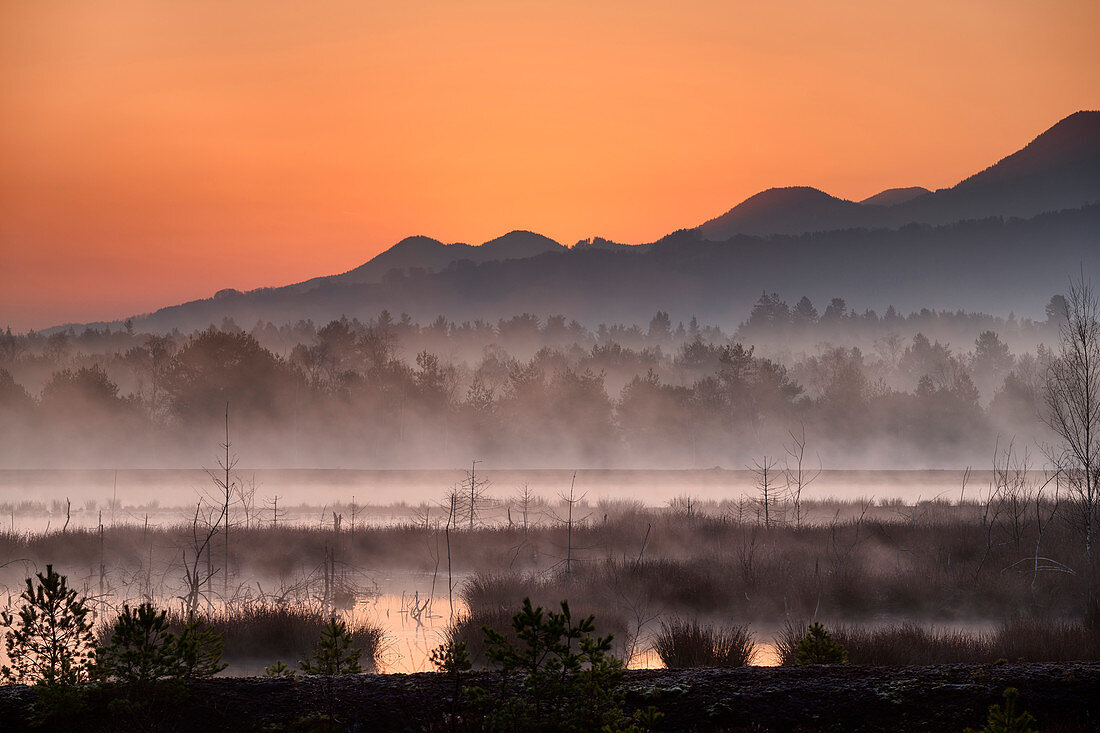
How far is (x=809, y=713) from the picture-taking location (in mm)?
7086

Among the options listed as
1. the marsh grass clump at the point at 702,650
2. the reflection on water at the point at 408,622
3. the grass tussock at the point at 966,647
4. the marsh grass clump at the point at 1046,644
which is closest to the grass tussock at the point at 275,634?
the reflection on water at the point at 408,622

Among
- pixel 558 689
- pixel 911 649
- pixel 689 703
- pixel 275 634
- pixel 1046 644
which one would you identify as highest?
pixel 558 689

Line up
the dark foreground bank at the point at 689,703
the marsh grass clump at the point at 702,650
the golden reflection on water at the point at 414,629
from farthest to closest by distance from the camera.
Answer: the golden reflection on water at the point at 414,629, the marsh grass clump at the point at 702,650, the dark foreground bank at the point at 689,703

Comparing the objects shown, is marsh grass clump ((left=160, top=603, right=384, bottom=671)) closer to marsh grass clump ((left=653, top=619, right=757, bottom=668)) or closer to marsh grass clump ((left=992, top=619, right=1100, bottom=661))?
marsh grass clump ((left=653, top=619, right=757, bottom=668))

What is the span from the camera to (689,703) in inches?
291

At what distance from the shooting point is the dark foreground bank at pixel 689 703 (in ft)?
22.6

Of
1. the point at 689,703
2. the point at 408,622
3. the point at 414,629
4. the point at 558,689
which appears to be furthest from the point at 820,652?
the point at 408,622

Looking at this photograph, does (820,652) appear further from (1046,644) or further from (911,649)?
(1046,644)

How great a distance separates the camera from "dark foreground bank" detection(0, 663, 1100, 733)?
272 inches

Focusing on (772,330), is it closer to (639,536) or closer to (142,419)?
(142,419)

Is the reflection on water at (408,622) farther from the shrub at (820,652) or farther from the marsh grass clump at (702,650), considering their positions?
the shrub at (820,652)

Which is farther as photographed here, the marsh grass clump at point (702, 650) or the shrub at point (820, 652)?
the marsh grass clump at point (702, 650)

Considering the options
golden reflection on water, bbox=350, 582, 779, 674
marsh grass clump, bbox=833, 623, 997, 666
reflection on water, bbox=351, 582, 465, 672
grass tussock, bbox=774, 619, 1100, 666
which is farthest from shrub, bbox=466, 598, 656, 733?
marsh grass clump, bbox=833, 623, 997, 666

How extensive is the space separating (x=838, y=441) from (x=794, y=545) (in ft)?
237
